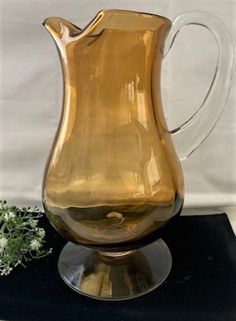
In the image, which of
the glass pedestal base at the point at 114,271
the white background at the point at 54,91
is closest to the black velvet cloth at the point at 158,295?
the glass pedestal base at the point at 114,271

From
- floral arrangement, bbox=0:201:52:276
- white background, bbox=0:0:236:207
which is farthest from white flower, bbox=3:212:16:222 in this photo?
white background, bbox=0:0:236:207

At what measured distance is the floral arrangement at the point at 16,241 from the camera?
0.59 metres

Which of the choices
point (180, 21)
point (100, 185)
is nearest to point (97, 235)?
point (100, 185)

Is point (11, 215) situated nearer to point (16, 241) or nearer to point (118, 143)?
point (16, 241)

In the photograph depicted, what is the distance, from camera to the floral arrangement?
23.2 inches

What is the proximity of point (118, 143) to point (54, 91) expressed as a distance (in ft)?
0.71

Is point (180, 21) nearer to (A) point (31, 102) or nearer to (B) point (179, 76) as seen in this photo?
(B) point (179, 76)

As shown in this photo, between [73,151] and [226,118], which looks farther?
[226,118]

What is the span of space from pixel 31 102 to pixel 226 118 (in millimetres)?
274

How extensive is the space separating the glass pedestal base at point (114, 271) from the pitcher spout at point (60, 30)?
24cm

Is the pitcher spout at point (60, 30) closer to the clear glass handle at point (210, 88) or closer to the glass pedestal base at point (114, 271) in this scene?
the clear glass handle at point (210, 88)

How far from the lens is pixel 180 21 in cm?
54

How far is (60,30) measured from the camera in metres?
0.51

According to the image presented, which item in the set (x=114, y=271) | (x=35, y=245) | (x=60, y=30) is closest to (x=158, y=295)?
(x=114, y=271)
